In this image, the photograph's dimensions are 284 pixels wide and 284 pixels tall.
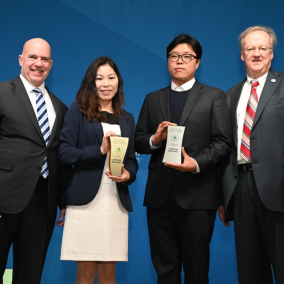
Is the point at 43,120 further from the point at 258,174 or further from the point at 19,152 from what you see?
the point at 258,174

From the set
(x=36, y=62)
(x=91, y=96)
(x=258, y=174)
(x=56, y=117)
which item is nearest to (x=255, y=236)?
(x=258, y=174)

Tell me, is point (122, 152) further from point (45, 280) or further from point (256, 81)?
point (45, 280)

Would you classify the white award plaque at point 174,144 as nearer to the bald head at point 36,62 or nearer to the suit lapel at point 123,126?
the suit lapel at point 123,126

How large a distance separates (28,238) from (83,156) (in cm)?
65

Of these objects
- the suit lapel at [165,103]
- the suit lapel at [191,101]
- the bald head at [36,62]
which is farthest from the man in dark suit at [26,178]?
the suit lapel at [191,101]

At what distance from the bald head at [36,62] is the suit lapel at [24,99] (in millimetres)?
131

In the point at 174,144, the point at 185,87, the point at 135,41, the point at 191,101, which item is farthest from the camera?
the point at 135,41

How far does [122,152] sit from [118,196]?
332 mm

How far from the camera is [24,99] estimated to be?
8.75 ft

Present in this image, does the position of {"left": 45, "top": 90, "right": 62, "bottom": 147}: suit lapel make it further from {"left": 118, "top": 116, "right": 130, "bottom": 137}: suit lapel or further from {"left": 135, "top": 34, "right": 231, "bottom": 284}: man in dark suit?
{"left": 135, "top": 34, "right": 231, "bottom": 284}: man in dark suit

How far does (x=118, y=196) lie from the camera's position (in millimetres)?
2682

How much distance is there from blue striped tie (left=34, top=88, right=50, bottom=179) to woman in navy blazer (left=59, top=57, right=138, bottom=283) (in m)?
0.12

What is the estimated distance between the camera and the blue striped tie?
268 cm

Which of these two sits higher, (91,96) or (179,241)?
(91,96)
